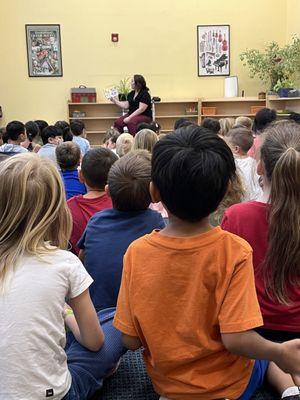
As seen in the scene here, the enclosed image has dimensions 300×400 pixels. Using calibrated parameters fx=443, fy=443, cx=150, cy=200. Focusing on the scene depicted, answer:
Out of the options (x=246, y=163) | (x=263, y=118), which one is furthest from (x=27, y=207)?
(x=263, y=118)

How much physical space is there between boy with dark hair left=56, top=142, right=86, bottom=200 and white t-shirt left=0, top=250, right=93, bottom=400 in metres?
1.86

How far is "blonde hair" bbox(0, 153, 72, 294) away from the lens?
45.0 inches

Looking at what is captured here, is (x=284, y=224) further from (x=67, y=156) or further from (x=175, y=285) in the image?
(x=67, y=156)

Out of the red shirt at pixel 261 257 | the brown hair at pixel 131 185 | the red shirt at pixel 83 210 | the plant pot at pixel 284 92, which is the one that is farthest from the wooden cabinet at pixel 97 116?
the red shirt at pixel 261 257

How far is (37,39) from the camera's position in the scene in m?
7.98

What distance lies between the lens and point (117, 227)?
1694mm

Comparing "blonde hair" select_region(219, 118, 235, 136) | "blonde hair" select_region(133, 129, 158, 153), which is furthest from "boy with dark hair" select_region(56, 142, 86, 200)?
"blonde hair" select_region(219, 118, 235, 136)

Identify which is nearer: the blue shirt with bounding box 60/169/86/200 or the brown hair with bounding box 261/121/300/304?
the brown hair with bounding box 261/121/300/304

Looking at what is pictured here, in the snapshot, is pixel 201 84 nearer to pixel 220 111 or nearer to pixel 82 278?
pixel 220 111

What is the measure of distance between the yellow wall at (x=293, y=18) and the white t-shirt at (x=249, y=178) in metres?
6.12

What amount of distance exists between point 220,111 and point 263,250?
7320 millimetres

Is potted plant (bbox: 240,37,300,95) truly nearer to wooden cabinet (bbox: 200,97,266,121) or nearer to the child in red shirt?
wooden cabinet (bbox: 200,97,266,121)

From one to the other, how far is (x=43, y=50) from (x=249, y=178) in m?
6.49

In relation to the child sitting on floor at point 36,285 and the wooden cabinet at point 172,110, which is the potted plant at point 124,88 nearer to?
the wooden cabinet at point 172,110
